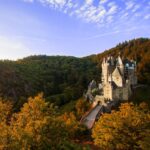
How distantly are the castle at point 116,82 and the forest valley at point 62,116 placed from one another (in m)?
3.44

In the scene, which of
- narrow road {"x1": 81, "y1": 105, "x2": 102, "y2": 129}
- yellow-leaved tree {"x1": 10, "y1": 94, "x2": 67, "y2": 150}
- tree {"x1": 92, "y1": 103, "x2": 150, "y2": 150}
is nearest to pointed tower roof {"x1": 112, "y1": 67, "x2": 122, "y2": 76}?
narrow road {"x1": 81, "y1": 105, "x2": 102, "y2": 129}

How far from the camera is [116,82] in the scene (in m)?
90.2

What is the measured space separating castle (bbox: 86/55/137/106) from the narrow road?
346 cm

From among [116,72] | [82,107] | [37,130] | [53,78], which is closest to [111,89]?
[116,72]

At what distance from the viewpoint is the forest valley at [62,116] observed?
96.3 feet

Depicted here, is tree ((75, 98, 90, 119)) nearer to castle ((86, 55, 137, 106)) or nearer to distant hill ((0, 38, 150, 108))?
castle ((86, 55, 137, 106))

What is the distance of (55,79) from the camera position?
14875 centimetres

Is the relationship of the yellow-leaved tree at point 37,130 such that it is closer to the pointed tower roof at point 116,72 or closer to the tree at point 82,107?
the tree at point 82,107

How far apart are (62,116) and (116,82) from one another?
103ft

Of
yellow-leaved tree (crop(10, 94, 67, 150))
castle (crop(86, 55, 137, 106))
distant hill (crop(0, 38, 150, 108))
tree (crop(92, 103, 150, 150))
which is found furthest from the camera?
distant hill (crop(0, 38, 150, 108))

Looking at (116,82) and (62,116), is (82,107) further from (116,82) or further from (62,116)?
(62,116)

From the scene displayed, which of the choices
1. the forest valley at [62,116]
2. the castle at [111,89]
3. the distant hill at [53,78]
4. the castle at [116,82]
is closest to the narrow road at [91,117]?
the castle at [111,89]

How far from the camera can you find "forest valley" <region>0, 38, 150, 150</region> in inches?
1155

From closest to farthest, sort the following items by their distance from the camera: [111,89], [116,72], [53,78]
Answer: [111,89] < [116,72] < [53,78]
